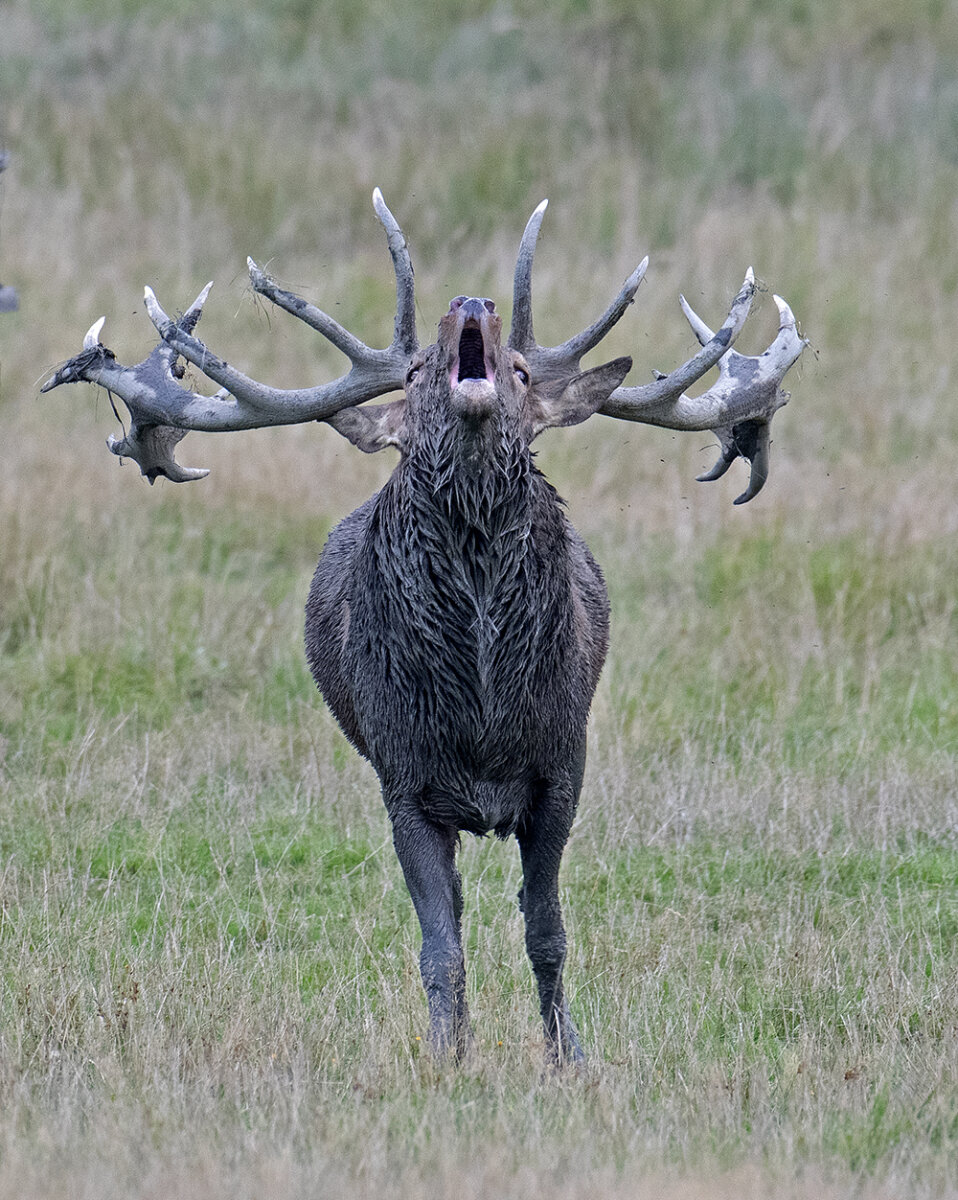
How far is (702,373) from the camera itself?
218 inches

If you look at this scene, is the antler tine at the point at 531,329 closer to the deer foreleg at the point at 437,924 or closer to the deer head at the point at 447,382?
the deer head at the point at 447,382

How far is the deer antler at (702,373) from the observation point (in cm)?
527

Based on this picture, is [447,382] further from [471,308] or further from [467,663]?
[467,663]

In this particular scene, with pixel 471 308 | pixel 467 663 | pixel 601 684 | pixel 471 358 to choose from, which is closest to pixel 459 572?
pixel 467 663

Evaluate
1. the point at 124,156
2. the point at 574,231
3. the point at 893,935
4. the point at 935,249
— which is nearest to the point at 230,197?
the point at 124,156

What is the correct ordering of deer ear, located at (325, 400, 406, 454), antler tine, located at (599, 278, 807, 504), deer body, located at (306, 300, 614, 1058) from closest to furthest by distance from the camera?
deer body, located at (306, 300, 614, 1058)
deer ear, located at (325, 400, 406, 454)
antler tine, located at (599, 278, 807, 504)

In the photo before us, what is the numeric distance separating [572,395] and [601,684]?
399 cm

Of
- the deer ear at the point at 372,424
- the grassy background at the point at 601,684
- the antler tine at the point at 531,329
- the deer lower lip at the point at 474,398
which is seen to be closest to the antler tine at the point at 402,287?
the deer ear at the point at 372,424

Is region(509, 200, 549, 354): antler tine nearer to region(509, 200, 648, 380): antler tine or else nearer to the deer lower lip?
region(509, 200, 648, 380): antler tine

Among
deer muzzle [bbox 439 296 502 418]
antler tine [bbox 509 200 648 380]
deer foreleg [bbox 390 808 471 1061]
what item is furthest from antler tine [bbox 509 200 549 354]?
deer foreleg [bbox 390 808 471 1061]

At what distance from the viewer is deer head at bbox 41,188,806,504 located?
16.5 feet

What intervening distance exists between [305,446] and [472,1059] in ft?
28.2

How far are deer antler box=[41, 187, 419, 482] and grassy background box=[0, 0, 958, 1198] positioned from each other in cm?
176

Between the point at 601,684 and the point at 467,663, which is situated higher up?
the point at 467,663
